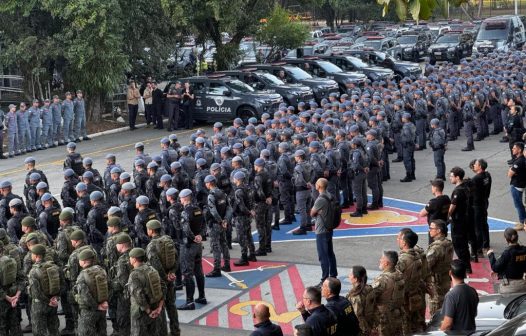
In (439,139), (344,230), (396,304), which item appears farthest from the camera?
(439,139)

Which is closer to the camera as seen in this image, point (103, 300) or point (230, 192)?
point (103, 300)

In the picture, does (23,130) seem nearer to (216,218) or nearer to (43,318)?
(216,218)

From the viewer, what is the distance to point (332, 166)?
18.4m

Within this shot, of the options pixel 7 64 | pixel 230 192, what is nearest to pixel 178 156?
pixel 230 192

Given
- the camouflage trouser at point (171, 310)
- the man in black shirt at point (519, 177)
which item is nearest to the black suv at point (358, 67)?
the man in black shirt at point (519, 177)

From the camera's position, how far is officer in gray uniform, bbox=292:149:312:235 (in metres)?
17.6

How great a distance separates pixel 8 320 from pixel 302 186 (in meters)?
6.89

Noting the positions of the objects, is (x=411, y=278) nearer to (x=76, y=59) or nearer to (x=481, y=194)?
(x=481, y=194)

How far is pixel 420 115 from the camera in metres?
24.4

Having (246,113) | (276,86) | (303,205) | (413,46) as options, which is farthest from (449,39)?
(303,205)

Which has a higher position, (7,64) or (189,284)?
(7,64)

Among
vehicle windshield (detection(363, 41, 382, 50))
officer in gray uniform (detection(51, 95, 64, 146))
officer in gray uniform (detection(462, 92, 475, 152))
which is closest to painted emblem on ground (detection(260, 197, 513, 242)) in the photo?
officer in gray uniform (detection(462, 92, 475, 152))

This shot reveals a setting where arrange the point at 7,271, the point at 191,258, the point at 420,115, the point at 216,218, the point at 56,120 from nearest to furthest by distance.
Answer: the point at 7,271, the point at 191,258, the point at 216,218, the point at 420,115, the point at 56,120

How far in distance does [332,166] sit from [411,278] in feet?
24.2
